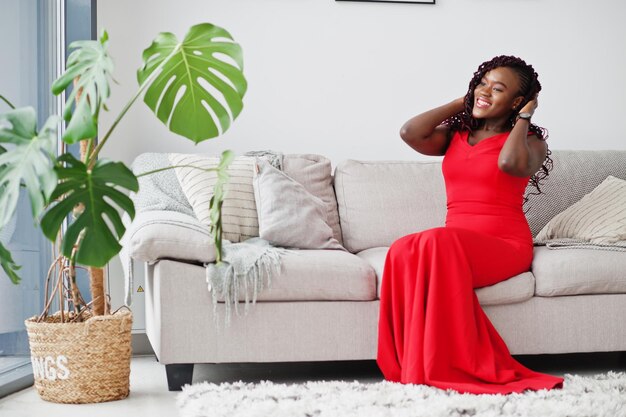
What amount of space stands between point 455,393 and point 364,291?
54 cm

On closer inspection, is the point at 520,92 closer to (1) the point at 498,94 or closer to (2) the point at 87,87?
(1) the point at 498,94

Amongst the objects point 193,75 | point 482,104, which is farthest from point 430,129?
point 193,75

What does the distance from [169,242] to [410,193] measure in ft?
4.21

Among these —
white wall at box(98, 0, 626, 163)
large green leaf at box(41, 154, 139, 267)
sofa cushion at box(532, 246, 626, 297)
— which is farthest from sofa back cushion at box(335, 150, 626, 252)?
large green leaf at box(41, 154, 139, 267)

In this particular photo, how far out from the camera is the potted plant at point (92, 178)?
6.46 feet

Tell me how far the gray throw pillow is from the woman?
470 mm

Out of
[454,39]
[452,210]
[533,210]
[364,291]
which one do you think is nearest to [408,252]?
[364,291]

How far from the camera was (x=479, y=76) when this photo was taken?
10.6 feet

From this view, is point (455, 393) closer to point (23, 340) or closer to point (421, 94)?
point (23, 340)

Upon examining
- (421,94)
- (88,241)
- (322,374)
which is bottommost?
(322,374)

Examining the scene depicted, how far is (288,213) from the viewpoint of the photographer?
330cm

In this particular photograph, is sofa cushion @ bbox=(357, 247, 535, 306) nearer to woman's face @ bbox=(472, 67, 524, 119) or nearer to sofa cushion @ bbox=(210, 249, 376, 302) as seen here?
sofa cushion @ bbox=(210, 249, 376, 302)

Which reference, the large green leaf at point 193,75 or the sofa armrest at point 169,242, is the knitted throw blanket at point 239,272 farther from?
the large green leaf at point 193,75

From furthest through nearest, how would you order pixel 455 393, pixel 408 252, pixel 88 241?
pixel 408 252, pixel 455 393, pixel 88 241
